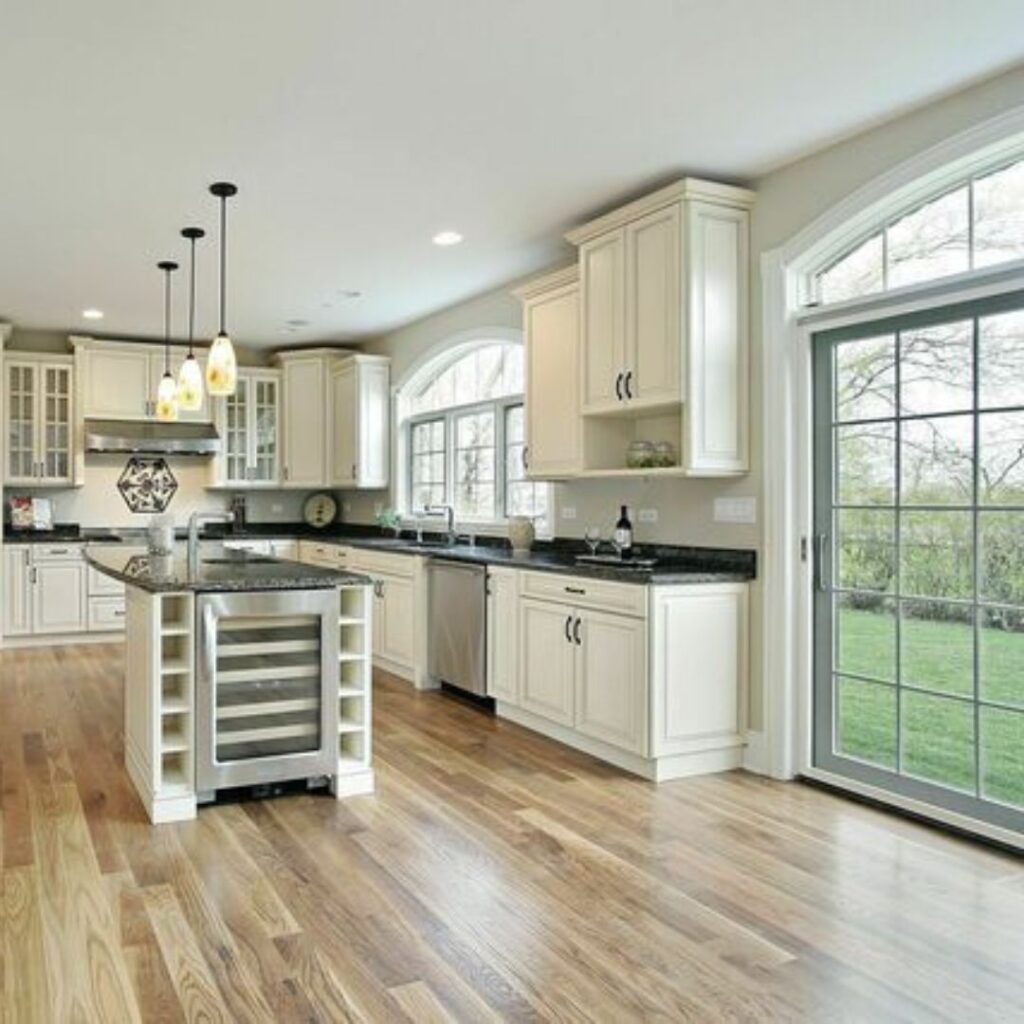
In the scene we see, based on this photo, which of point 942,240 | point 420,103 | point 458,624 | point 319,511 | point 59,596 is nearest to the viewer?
point 420,103

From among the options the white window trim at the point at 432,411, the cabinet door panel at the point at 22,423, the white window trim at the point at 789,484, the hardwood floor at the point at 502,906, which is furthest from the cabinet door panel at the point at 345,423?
the white window trim at the point at 789,484

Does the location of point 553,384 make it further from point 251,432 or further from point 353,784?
point 251,432

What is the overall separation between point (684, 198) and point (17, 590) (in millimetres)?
6032

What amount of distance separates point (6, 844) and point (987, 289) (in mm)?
3933

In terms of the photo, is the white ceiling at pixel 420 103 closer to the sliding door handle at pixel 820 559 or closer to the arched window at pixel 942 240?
the arched window at pixel 942 240

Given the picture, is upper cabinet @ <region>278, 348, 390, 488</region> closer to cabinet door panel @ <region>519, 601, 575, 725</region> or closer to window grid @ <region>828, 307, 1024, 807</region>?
cabinet door panel @ <region>519, 601, 575, 725</region>

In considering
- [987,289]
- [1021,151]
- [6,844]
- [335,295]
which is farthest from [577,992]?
[335,295]

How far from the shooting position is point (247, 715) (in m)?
3.71

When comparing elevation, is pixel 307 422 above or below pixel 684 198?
below

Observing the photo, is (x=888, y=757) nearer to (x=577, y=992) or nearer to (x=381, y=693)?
(x=577, y=992)

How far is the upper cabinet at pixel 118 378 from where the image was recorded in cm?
777

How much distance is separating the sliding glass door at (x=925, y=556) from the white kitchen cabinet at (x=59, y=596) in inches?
235

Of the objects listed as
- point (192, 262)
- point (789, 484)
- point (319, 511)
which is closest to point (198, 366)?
point (192, 262)

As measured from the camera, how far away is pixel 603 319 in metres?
4.51
